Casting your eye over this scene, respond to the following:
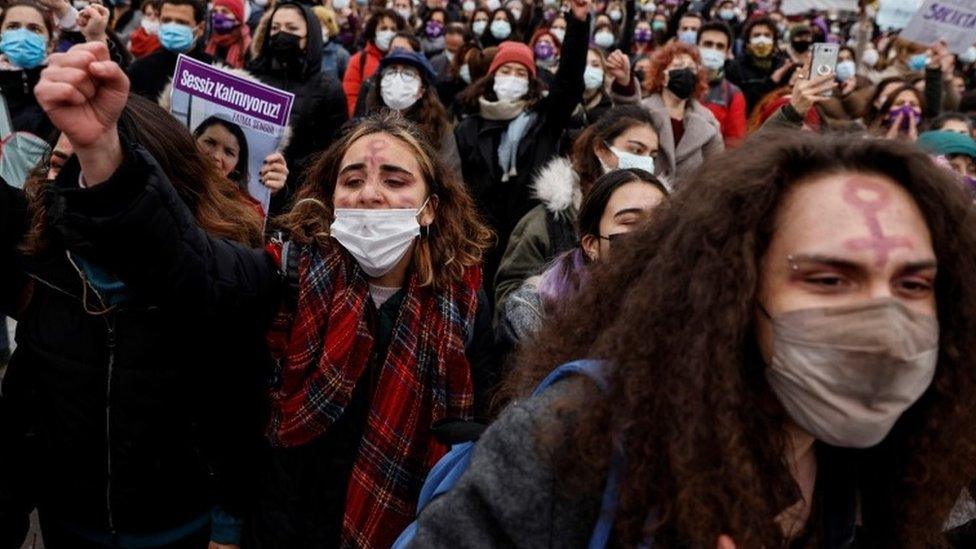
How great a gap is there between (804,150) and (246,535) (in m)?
1.68

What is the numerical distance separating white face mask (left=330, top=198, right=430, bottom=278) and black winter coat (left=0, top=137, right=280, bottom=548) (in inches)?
8.9

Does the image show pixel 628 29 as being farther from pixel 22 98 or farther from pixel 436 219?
pixel 436 219

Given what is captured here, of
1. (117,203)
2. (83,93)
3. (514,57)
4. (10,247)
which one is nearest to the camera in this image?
(83,93)

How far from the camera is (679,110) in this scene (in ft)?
17.0

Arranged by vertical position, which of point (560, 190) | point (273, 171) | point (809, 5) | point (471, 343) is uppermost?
point (809, 5)

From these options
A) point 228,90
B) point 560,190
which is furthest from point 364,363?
point 560,190

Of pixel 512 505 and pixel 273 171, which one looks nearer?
pixel 512 505

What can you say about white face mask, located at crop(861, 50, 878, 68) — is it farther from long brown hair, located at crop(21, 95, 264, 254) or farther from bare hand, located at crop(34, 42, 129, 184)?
bare hand, located at crop(34, 42, 129, 184)

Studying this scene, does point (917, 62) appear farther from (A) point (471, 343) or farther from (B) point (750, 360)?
(B) point (750, 360)

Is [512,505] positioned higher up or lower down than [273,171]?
higher up

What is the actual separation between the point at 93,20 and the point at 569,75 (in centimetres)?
240

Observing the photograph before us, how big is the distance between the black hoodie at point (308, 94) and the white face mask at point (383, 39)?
6.94 feet

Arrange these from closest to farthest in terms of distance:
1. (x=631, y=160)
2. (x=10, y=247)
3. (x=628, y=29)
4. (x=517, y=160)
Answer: (x=10, y=247) < (x=631, y=160) < (x=517, y=160) < (x=628, y=29)

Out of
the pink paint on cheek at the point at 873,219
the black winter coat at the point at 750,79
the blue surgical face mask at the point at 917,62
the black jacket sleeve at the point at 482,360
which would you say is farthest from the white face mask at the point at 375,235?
the blue surgical face mask at the point at 917,62
